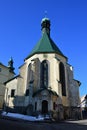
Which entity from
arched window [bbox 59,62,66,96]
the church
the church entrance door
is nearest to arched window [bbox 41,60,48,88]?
the church

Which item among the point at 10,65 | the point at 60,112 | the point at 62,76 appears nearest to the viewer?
the point at 60,112

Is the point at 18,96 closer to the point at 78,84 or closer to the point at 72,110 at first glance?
the point at 72,110

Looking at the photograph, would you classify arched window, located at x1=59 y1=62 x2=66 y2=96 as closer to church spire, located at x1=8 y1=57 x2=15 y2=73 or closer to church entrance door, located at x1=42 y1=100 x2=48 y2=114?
church entrance door, located at x1=42 y1=100 x2=48 y2=114

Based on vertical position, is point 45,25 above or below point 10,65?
above

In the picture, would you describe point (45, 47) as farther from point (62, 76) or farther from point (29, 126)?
point (29, 126)

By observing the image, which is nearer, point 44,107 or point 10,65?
point 44,107

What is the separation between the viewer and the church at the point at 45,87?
24.4 meters

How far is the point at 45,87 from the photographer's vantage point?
26.7m

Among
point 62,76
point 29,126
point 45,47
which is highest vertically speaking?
point 45,47

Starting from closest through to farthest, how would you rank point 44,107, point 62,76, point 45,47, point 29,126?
point 29,126 → point 44,107 → point 62,76 → point 45,47

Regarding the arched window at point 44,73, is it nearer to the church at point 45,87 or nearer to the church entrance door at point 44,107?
the church at point 45,87

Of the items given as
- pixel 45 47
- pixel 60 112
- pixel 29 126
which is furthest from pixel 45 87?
pixel 29 126

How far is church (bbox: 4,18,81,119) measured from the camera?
24.4m

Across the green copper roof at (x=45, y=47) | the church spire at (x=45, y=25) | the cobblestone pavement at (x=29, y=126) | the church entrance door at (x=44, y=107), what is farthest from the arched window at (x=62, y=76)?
the cobblestone pavement at (x=29, y=126)
